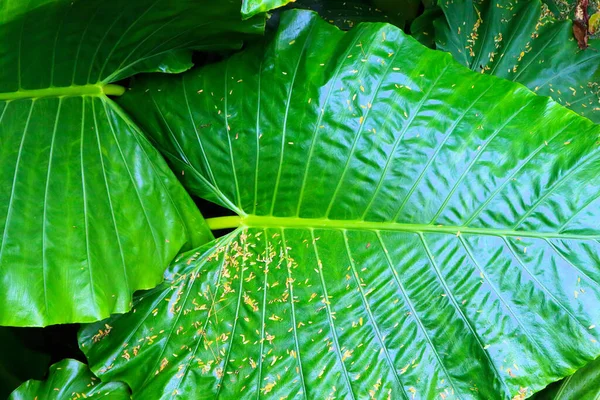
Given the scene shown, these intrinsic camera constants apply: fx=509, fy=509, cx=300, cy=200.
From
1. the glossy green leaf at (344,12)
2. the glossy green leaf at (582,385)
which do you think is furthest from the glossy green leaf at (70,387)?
the glossy green leaf at (344,12)

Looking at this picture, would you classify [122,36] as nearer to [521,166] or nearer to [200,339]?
[200,339]

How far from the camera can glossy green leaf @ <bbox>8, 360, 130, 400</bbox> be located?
1122 millimetres

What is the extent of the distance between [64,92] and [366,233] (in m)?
0.68

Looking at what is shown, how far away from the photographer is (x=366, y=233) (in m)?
1.04

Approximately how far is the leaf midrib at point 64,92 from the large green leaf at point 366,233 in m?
0.04

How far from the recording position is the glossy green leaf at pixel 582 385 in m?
1.17

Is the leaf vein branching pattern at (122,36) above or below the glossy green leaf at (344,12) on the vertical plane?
below

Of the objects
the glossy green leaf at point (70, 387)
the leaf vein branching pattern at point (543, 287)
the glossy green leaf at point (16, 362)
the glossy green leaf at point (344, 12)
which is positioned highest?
the glossy green leaf at point (344, 12)

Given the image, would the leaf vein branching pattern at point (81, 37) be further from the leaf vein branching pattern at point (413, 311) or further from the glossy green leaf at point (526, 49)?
the glossy green leaf at point (526, 49)

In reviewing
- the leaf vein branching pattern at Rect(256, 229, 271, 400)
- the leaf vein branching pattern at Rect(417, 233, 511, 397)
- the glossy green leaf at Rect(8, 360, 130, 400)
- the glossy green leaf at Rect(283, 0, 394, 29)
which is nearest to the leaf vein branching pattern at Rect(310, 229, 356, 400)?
the leaf vein branching pattern at Rect(256, 229, 271, 400)

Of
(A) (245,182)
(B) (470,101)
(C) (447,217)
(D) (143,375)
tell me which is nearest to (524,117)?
(B) (470,101)

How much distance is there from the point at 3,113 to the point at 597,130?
3.69ft

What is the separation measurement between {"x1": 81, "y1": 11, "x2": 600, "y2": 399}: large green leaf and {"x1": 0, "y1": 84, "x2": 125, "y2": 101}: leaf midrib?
0.15 feet

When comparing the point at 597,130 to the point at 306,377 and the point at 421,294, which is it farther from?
the point at 306,377
